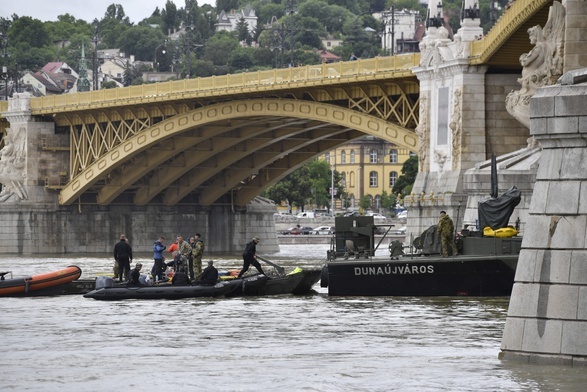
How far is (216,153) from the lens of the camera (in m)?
92.5

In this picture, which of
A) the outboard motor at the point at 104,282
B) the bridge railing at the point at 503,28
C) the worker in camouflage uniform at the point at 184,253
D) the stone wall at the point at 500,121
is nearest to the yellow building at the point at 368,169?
the stone wall at the point at 500,121

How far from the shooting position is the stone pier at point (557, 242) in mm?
23438

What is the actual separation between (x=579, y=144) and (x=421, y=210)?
4019 cm

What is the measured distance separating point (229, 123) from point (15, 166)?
18.5 m

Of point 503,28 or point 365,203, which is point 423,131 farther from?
point 365,203

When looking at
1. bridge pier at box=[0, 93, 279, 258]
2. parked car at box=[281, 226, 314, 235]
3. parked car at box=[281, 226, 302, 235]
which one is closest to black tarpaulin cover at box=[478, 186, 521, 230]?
bridge pier at box=[0, 93, 279, 258]

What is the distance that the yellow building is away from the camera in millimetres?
180625

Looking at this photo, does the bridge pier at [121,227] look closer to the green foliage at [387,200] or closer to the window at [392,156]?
the green foliage at [387,200]

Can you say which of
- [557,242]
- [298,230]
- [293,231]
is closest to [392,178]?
[298,230]

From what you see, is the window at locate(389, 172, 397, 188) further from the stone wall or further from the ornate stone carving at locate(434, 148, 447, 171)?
the stone wall

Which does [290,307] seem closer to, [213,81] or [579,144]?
[579,144]

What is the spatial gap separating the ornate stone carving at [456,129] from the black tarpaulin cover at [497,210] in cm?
2252

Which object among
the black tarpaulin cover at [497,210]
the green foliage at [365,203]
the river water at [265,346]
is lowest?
the river water at [265,346]

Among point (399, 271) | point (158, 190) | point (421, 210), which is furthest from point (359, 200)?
point (399, 271)
